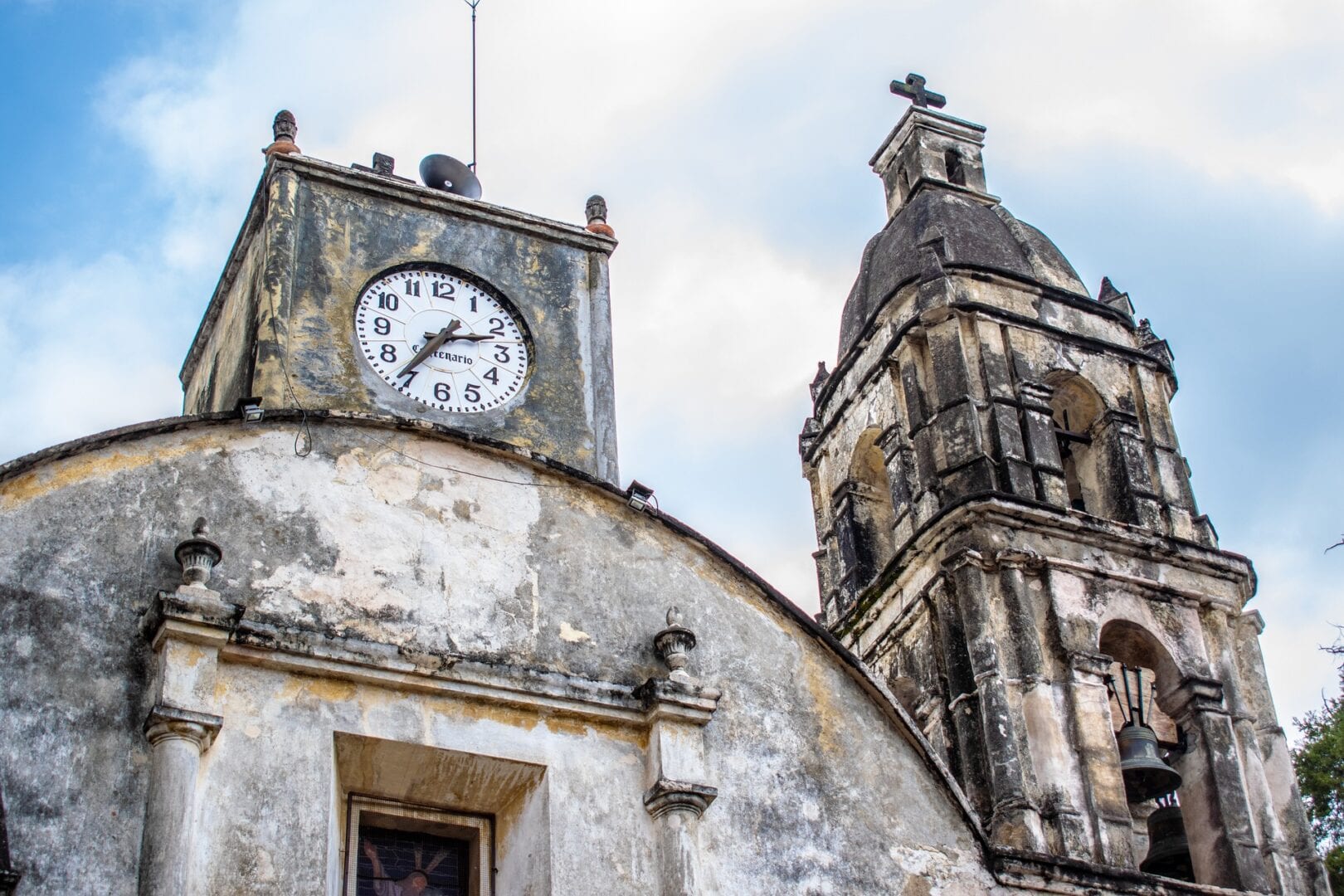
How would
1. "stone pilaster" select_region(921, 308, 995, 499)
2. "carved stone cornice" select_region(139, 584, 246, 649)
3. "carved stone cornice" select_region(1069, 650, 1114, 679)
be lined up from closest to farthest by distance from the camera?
"carved stone cornice" select_region(139, 584, 246, 649) → "carved stone cornice" select_region(1069, 650, 1114, 679) → "stone pilaster" select_region(921, 308, 995, 499)

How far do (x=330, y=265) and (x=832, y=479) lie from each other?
8428 mm

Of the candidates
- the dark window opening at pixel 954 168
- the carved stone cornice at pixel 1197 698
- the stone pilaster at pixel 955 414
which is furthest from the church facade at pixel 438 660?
the dark window opening at pixel 954 168

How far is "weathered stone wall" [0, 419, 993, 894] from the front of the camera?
919cm

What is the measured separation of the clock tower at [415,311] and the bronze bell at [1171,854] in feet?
21.3

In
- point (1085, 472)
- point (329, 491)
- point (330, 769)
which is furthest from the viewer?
point (1085, 472)

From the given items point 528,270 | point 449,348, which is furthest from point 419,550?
point 528,270

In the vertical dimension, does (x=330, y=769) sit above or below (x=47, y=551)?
below

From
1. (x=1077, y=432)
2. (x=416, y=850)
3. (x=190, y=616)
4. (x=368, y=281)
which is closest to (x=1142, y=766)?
(x=1077, y=432)

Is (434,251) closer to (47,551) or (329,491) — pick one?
(329,491)

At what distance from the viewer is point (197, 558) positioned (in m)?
9.77

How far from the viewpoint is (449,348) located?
12.7 metres

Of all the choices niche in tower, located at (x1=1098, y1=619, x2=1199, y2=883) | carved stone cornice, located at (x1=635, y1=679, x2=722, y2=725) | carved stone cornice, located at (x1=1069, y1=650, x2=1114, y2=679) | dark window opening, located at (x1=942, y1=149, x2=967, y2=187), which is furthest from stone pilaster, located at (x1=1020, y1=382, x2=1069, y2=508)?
carved stone cornice, located at (x1=635, y1=679, x2=722, y2=725)

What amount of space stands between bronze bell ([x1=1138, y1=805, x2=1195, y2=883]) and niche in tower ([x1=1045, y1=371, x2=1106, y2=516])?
3.44 m

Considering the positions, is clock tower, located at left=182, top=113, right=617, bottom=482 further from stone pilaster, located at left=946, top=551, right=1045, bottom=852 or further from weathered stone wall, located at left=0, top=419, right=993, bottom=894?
stone pilaster, located at left=946, top=551, right=1045, bottom=852
